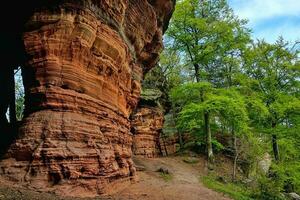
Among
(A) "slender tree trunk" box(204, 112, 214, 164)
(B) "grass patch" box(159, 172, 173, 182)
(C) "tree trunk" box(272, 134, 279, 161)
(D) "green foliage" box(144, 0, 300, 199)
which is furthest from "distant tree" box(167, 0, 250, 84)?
(B) "grass patch" box(159, 172, 173, 182)

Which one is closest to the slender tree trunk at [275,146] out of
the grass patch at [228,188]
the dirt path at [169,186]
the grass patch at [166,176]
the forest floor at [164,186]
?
the grass patch at [228,188]

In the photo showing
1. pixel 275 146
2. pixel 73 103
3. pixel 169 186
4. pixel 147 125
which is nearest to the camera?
pixel 73 103

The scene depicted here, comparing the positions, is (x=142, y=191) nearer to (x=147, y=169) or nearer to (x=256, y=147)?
(x=147, y=169)

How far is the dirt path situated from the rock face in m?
0.81

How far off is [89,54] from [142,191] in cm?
576

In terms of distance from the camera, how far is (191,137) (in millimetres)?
32469

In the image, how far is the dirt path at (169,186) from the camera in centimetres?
1429

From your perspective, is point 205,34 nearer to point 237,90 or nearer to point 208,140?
point 237,90

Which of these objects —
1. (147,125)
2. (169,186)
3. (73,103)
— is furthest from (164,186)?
(147,125)

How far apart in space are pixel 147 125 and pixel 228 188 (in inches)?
397

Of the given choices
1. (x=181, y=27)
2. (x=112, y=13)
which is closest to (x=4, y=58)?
(x=112, y=13)

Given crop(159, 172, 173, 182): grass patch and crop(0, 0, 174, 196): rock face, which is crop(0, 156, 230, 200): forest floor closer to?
crop(159, 172, 173, 182): grass patch

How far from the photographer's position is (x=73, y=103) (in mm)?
12273

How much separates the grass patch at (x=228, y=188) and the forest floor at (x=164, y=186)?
0.58 meters
